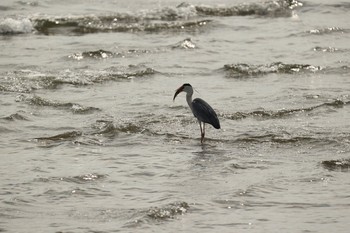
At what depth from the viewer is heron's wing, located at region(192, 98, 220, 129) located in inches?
532

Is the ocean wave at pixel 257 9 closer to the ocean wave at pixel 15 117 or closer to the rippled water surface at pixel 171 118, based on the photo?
the rippled water surface at pixel 171 118

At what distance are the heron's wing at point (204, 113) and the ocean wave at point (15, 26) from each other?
840 centimetres

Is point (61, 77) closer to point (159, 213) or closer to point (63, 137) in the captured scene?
point (63, 137)

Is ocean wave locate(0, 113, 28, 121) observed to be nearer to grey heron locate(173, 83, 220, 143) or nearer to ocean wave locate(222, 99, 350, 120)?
grey heron locate(173, 83, 220, 143)

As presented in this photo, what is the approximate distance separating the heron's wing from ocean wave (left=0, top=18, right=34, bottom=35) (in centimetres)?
840

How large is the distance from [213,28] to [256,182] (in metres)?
11.3

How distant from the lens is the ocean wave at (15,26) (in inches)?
847

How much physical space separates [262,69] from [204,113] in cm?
443

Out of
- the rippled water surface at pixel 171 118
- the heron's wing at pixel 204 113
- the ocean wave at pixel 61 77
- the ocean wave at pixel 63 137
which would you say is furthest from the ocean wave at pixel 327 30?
the ocean wave at pixel 63 137

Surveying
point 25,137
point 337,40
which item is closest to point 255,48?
point 337,40

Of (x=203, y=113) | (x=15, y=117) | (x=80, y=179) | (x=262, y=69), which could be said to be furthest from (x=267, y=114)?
(x=80, y=179)

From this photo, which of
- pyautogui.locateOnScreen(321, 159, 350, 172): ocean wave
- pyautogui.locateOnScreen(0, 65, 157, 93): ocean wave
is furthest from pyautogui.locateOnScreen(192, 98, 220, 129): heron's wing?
pyautogui.locateOnScreen(0, 65, 157, 93): ocean wave

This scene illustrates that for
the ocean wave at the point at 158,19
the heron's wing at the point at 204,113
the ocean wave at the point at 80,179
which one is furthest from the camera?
the ocean wave at the point at 158,19

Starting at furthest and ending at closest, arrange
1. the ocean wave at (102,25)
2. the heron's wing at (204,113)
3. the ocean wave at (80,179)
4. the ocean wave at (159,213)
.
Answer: the ocean wave at (102,25) < the heron's wing at (204,113) < the ocean wave at (80,179) < the ocean wave at (159,213)
